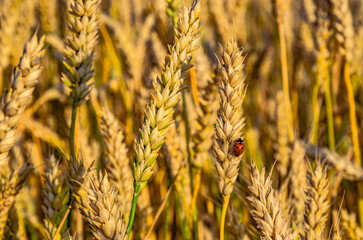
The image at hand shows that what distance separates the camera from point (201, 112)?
1.03m

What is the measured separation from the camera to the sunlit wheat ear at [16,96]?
733 mm

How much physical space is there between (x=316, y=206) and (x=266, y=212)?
0.61 ft

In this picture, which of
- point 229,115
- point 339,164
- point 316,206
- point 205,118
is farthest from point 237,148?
point 339,164

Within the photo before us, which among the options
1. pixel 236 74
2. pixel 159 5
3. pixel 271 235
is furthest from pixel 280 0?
pixel 271 235

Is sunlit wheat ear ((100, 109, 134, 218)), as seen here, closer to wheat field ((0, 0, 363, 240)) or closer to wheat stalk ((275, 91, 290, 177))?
wheat field ((0, 0, 363, 240))

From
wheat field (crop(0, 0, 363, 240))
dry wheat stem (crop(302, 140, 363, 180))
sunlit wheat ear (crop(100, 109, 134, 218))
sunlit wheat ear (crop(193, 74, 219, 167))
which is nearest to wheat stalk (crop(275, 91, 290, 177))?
wheat field (crop(0, 0, 363, 240))

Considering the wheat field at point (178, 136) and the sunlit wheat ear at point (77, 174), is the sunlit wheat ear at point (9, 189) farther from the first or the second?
the sunlit wheat ear at point (77, 174)

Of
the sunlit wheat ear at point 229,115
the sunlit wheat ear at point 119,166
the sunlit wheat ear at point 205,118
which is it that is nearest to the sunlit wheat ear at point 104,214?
the sunlit wheat ear at point 229,115

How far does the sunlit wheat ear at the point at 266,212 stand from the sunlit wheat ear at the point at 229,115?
47 millimetres

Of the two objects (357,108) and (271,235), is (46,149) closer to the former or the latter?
(271,235)

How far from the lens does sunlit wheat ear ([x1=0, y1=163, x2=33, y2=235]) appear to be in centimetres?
84

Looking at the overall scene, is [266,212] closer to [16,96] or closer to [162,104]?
[162,104]

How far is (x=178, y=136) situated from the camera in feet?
3.58

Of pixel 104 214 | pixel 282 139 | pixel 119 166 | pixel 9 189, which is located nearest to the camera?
pixel 104 214
